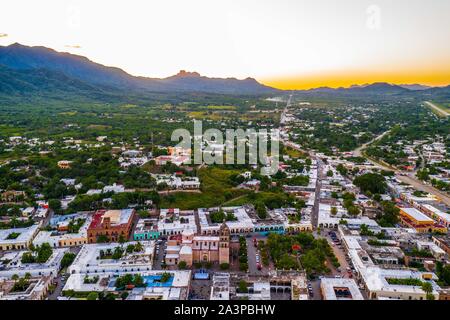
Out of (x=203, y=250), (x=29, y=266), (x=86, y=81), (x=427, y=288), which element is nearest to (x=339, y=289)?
(x=427, y=288)

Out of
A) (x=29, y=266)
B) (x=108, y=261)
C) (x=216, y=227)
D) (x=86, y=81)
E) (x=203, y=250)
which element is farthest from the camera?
(x=86, y=81)

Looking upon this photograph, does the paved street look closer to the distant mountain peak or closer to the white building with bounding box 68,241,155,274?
the white building with bounding box 68,241,155,274

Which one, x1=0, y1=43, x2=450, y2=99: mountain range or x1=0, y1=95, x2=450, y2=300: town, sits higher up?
x1=0, y1=43, x2=450, y2=99: mountain range

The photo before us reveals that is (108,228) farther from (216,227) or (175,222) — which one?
(216,227)

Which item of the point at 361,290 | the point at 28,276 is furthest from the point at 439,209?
the point at 28,276

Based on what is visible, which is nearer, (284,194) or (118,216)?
(118,216)

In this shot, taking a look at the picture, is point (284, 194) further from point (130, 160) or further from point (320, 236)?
point (130, 160)

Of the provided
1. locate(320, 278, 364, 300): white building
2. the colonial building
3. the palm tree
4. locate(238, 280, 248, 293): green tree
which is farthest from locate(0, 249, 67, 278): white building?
the palm tree

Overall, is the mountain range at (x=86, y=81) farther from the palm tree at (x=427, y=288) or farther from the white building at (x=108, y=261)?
the palm tree at (x=427, y=288)
